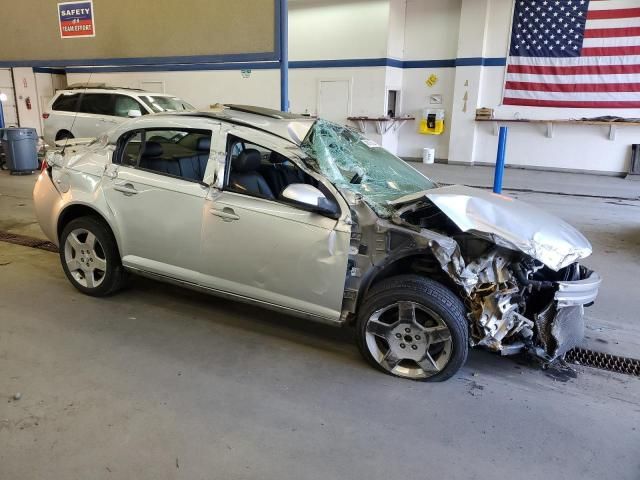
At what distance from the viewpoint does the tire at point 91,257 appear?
14.1ft

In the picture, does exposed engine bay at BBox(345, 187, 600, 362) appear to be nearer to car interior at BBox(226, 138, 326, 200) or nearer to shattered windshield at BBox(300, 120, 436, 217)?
shattered windshield at BBox(300, 120, 436, 217)

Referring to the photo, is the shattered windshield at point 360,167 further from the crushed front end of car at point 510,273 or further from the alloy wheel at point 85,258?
the alloy wheel at point 85,258

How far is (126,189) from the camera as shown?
161 inches

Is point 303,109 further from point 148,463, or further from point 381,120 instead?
point 148,463

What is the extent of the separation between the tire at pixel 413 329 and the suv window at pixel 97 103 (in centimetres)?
996

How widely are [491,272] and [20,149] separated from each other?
450 inches

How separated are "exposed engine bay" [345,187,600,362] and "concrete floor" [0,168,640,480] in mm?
362

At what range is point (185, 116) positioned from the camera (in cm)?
405

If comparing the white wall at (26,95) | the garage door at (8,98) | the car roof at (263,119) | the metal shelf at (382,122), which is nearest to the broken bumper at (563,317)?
the car roof at (263,119)

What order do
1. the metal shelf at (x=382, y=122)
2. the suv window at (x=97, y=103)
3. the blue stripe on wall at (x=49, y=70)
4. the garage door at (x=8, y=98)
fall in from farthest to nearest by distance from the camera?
the metal shelf at (x=382, y=122) → the blue stripe on wall at (x=49, y=70) → the garage door at (x=8, y=98) → the suv window at (x=97, y=103)

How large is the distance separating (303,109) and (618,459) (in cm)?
1459

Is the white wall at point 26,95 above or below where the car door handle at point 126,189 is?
above

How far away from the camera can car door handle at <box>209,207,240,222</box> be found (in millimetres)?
3605

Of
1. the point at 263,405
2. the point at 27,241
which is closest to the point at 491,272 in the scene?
the point at 263,405
